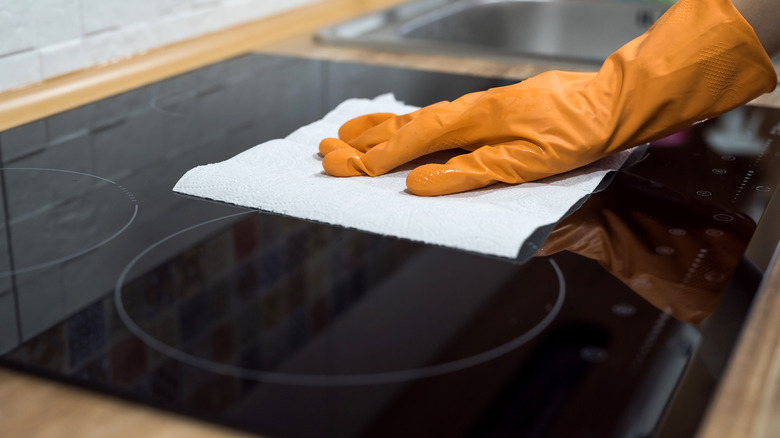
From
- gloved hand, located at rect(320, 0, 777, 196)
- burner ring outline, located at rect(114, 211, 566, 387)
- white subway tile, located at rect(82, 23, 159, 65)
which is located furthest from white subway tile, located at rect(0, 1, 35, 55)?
burner ring outline, located at rect(114, 211, 566, 387)

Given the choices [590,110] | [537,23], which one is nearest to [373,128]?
[590,110]

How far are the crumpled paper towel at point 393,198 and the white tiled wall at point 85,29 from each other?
385 millimetres

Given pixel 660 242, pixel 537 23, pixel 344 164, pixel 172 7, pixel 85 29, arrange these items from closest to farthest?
pixel 660 242 → pixel 344 164 → pixel 85 29 → pixel 172 7 → pixel 537 23

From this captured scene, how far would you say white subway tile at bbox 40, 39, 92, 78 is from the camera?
1026 mm

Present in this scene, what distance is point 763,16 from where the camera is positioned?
73cm

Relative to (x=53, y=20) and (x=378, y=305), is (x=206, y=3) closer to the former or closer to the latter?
(x=53, y=20)

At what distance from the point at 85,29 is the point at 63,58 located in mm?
55

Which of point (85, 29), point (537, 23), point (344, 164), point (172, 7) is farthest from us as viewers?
point (537, 23)

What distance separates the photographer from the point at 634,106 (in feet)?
2.35

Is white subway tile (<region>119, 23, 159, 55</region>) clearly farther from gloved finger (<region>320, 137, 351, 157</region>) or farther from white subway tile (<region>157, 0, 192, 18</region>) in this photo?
gloved finger (<region>320, 137, 351, 157</region>)

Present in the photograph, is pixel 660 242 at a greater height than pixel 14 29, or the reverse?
pixel 14 29

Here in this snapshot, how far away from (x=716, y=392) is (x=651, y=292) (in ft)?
0.39

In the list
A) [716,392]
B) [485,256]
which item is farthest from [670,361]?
[485,256]

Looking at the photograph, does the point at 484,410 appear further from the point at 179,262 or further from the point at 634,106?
the point at 634,106
